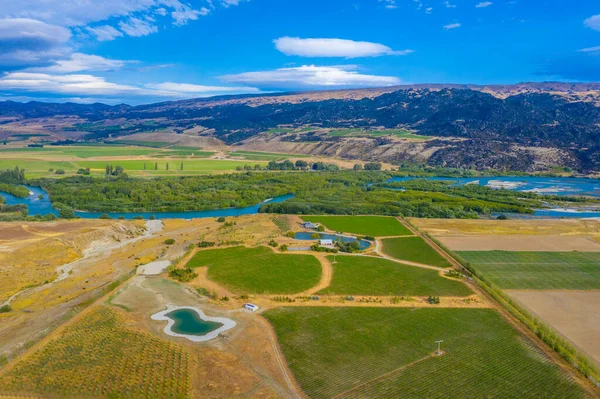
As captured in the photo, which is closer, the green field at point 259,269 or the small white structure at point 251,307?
the small white structure at point 251,307

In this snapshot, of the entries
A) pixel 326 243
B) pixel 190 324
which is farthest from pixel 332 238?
pixel 190 324

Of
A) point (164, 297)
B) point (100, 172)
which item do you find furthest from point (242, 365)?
point (100, 172)

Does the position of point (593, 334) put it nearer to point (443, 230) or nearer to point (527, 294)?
point (527, 294)

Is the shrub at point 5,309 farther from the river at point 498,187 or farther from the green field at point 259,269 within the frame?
the river at point 498,187

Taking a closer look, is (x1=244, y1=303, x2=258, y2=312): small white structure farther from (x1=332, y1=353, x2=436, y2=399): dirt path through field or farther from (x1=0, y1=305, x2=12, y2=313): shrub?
(x1=0, y1=305, x2=12, y2=313): shrub

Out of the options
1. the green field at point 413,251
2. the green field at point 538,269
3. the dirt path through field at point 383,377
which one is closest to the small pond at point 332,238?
the green field at point 413,251

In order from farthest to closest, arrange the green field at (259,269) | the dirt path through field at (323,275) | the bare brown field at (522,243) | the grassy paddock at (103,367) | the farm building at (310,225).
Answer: the farm building at (310,225) < the bare brown field at (522,243) < the green field at (259,269) < the dirt path through field at (323,275) < the grassy paddock at (103,367)
